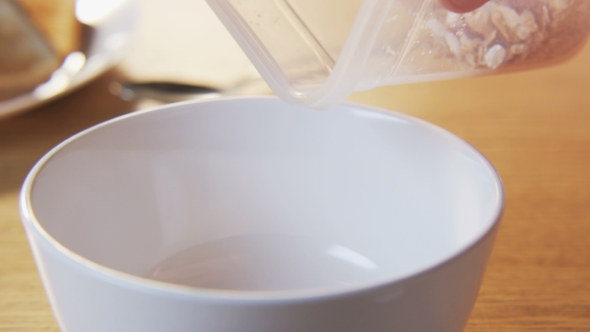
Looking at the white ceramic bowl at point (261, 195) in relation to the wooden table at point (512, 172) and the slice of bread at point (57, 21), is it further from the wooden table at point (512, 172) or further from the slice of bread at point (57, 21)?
the slice of bread at point (57, 21)

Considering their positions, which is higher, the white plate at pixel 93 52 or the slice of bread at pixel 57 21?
the slice of bread at pixel 57 21

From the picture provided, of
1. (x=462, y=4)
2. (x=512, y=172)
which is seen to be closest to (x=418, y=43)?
(x=462, y=4)

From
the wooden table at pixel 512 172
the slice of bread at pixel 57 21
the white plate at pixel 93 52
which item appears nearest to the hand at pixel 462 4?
the wooden table at pixel 512 172

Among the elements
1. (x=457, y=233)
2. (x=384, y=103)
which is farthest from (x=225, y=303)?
(x=384, y=103)

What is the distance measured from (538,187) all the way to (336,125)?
23 cm

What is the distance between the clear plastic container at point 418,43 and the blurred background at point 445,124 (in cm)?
16

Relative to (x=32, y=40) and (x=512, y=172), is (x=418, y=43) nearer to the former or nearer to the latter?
(x=512, y=172)

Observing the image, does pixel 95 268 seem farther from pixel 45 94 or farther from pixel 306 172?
pixel 45 94

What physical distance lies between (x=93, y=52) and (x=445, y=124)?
46cm

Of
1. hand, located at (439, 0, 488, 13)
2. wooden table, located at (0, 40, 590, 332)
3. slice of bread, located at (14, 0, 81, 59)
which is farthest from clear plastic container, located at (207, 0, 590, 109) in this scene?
slice of bread, located at (14, 0, 81, 59)

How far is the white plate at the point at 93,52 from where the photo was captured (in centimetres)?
61

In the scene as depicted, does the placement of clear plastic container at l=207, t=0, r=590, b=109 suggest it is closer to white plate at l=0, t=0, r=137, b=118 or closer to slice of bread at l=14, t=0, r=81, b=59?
white plate at l=0, t=0, r=137, b=118

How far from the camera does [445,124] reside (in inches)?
25.9

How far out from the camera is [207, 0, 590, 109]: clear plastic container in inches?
12.1
